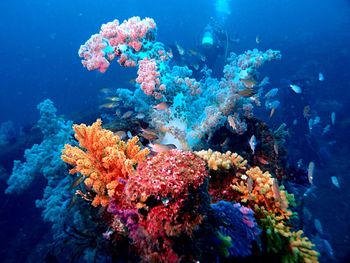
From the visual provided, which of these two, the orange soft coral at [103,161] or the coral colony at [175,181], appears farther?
the orange soft coral at [103,161]

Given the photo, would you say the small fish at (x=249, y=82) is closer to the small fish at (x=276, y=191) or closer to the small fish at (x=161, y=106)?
the small fish at (x=161, y=106)

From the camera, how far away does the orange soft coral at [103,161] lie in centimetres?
321

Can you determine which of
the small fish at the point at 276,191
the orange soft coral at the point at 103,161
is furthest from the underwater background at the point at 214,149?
the orange soft coral at the point at 103,161

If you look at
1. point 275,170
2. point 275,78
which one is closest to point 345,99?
point 275,78

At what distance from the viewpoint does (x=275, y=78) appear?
74.5ft

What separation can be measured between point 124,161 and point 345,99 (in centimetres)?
2032

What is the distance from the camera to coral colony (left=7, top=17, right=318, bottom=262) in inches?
93.7

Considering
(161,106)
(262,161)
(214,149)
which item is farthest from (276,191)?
(161,106)

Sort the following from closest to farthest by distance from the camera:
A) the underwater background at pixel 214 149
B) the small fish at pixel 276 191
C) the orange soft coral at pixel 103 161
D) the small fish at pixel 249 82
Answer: the underwater background at pixel 214 149
the orange soft coral at pixel 103 161
the small fish at pixel 276 191
the small fish at pixel 249 82

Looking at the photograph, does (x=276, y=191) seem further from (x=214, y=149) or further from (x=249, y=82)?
(x=249, y=82)

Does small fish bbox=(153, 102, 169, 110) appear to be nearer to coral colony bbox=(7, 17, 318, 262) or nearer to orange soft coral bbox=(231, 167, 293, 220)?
coral colony bbox=(7, 17, 318, 262)

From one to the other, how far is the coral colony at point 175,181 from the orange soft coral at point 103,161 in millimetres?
12

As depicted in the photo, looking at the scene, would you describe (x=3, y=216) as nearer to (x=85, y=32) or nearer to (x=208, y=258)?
(x=208, y=258)

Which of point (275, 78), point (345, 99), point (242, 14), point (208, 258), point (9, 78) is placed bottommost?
point (208, 258)
